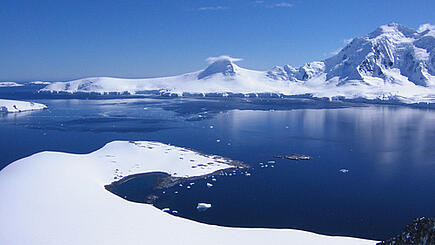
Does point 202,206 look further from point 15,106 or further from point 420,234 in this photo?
point 15,106

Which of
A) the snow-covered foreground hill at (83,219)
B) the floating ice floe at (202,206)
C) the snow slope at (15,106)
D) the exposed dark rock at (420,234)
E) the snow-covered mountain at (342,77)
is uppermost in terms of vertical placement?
the snow-covered mountain at (342,77)

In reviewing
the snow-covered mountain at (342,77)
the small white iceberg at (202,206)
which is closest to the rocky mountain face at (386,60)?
the snow-covered mountain at (342,77)

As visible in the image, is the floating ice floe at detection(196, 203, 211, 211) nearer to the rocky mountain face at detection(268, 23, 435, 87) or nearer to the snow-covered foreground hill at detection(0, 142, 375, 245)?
the snow-covered foreground hill at detection(0, 142, 375, 245)

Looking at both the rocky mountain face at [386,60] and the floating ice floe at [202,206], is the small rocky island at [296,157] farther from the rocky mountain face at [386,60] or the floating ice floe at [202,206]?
the rocky mountain face at [386,60]

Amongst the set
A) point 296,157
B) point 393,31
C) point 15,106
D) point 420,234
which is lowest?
point 296,157

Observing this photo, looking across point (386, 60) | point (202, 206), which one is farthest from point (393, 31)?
point (202, 206)

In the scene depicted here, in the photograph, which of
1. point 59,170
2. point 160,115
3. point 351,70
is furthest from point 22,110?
point 351,70
